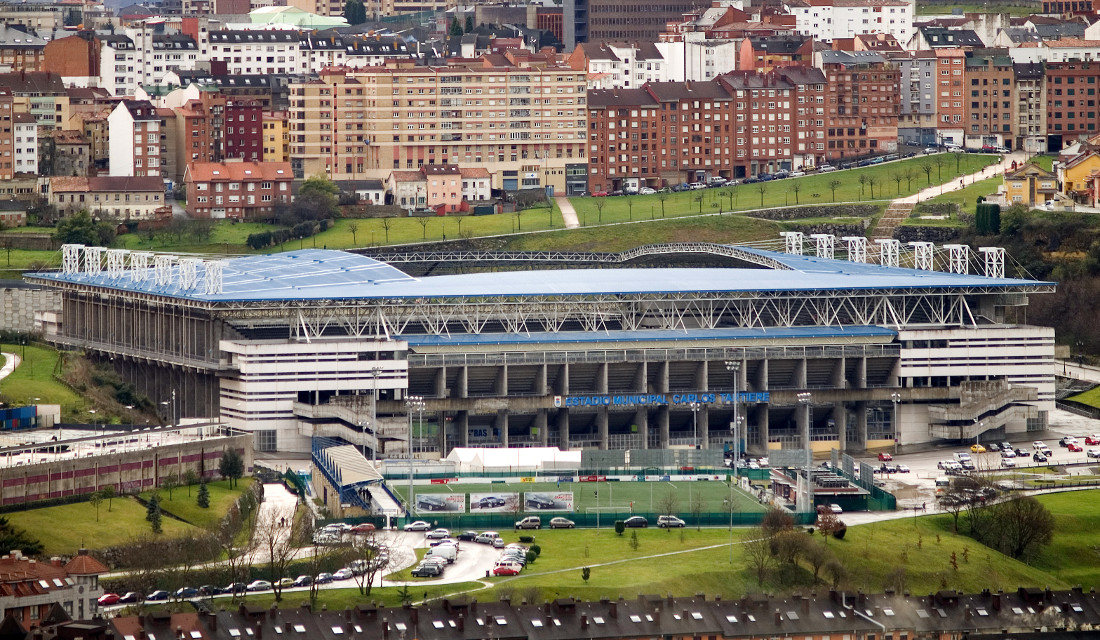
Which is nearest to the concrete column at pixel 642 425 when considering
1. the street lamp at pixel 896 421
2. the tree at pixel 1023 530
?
the street lamp at pixel 896 421

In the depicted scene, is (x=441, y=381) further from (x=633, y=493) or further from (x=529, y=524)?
(x=529, y=524)

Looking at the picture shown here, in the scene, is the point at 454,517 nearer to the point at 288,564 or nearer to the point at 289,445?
the point at 288,564

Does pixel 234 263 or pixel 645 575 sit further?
pixel 234 263

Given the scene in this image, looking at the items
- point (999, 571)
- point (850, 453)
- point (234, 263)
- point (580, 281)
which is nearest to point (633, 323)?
point (580, 281)

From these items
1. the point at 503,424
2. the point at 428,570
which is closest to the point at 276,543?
the point at 428,570

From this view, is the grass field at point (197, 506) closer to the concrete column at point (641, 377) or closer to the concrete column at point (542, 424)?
the concrete column at point (542, 424)

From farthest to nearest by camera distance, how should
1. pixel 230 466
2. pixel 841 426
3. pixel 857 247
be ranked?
pixel 857 247, pixel 841 426, pixel 230 466
